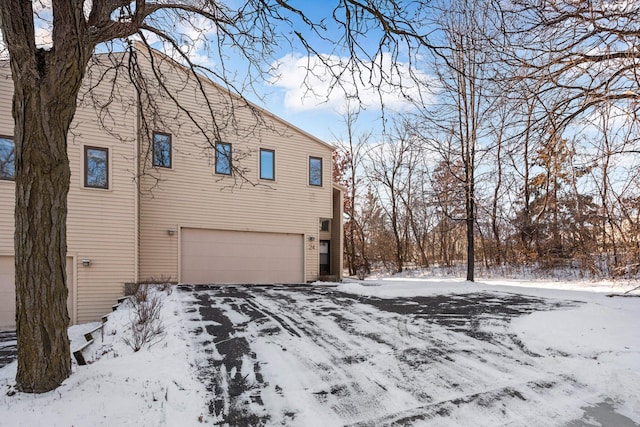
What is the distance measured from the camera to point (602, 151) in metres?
7.16

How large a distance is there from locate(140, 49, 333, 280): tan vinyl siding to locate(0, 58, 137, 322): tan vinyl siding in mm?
902

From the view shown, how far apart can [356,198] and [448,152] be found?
9908 millimetres

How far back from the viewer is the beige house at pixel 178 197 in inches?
350

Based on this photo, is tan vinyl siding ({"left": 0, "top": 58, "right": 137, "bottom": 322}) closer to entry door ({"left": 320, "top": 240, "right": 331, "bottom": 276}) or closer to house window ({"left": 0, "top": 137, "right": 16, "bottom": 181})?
house window ({"left": 0, "top": 137, "right": 16, "bottom": 181})

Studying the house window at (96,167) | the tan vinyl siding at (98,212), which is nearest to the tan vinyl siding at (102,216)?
the tan vinyl siding at (98,212)

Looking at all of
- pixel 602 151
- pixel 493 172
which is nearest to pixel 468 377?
pixel 602 151

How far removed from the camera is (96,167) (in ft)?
30.9

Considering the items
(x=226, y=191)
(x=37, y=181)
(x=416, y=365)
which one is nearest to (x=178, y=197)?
(x=226, y=191)

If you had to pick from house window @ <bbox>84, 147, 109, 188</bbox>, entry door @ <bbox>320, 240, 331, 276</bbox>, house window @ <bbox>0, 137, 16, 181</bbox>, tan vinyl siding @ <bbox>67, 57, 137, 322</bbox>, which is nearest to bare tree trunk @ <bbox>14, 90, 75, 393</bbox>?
tan vinyl siding @ <bbox>67, 57, 137, 322</bbox>

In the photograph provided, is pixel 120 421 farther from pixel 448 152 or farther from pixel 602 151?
pixel 448 152

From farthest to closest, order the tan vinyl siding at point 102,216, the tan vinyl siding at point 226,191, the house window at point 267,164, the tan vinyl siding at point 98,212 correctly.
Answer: the house window at point 267,164, the tan vinyl siding at point 226,191, the tan vinyl siding at point 102,216, the tan vinyl siding at point 98,212

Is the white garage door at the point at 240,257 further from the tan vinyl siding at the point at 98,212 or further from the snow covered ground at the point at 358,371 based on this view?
the snow covered ground at the point at 358,371

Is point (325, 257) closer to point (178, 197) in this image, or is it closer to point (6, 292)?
point (178, 197)

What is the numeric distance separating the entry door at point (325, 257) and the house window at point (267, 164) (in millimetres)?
3790
